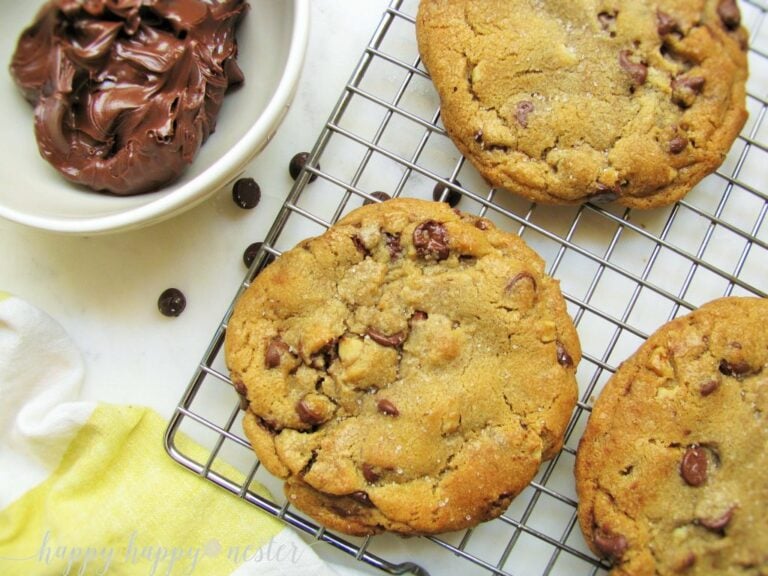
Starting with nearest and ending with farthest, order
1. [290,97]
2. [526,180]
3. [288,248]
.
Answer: [290,97]
[526,180]
[288,248]

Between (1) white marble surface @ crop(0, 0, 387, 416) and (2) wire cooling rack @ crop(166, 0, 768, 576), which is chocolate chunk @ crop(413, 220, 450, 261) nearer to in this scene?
(2) wire cooling rack @ crop(166, 0, 768, 576)

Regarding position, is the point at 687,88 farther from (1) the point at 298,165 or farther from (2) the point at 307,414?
(2) the point at 307,414

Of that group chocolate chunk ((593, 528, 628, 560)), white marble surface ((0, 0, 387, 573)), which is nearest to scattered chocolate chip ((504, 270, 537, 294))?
chocolate chunk ((593, 528, 628, 560))

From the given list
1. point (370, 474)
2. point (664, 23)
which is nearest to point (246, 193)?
point (370, 474)

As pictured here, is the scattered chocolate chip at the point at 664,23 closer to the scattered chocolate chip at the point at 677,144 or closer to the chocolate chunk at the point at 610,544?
the scattered chocolate chip at the point at 677,144

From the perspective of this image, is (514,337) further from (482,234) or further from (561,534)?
(561,534)

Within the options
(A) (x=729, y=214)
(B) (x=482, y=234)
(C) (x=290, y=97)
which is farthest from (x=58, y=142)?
(A) (x=729, y=214)
